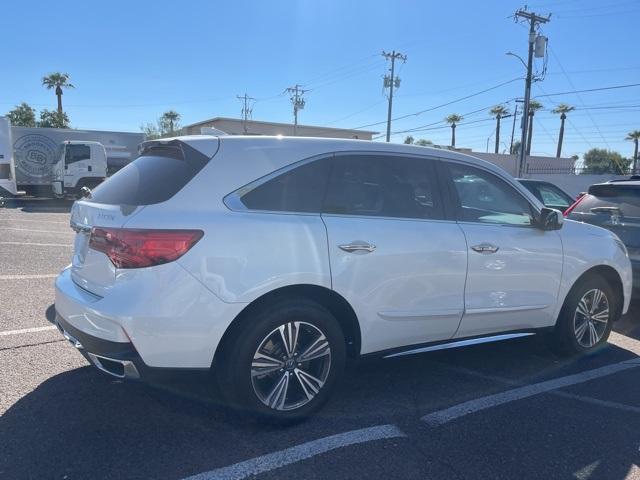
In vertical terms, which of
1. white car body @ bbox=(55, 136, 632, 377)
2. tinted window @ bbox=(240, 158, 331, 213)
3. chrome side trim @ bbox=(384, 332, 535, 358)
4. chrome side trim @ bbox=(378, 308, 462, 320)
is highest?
tinted window @ bbox=(240, 158, 331, 213)

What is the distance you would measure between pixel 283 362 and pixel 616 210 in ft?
17.2

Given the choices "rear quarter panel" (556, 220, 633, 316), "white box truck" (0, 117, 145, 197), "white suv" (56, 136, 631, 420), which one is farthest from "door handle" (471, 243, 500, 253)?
"white box truck" (0, 117, 145, 197)

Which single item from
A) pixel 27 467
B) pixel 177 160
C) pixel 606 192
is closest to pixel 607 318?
pixel 606 192

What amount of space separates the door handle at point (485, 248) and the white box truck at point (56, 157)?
19.2 meters

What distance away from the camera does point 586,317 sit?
4805 mm

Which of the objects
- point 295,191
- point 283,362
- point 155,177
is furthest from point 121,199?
point 283,362

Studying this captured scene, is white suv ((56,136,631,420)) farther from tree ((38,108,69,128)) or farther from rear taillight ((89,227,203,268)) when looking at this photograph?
tree ((38,108,69,128))

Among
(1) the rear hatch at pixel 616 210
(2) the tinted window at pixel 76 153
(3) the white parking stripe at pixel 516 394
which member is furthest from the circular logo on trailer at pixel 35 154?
(3) the white parking stripe at pixel 516 394

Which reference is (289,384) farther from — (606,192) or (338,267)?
(606,192)

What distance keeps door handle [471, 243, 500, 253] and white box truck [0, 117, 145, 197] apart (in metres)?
19.2

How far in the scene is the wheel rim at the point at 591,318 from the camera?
4746 millimetres

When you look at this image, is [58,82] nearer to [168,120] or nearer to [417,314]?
[168,120]

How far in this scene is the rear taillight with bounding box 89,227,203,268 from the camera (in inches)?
110

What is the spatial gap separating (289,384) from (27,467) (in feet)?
4.87
